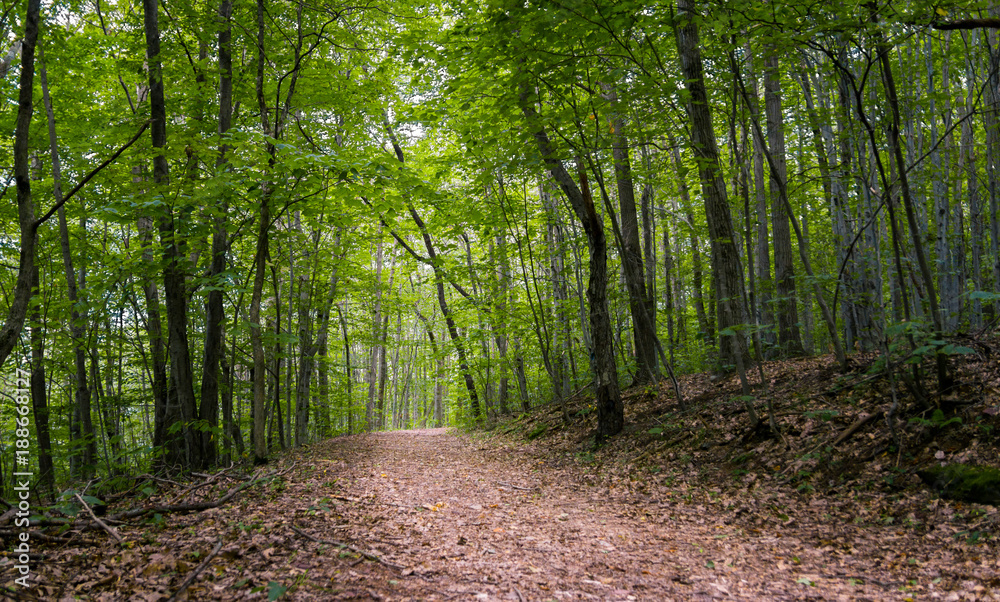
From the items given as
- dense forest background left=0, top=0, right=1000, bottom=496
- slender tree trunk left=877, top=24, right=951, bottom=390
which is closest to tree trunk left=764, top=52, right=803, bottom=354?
dense forest background left=0, top=0, right=1000, bottom=496

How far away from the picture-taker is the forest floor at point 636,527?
102 inches

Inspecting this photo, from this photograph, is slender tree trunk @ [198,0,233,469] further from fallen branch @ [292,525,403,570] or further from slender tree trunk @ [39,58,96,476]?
fallen branch @ [292,525,403,570]

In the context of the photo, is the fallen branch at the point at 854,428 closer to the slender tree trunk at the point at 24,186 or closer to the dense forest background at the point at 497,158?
the dense forest background at the point at 497,158

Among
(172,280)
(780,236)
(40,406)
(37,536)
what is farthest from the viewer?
(780,236)

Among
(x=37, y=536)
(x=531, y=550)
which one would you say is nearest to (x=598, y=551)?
(x=531, y=550)

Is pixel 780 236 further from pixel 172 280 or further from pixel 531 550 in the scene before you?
pixel 172 280

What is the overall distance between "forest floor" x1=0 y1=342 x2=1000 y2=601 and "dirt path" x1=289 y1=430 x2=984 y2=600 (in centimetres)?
2

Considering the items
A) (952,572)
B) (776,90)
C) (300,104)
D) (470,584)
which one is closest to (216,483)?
(470,584)

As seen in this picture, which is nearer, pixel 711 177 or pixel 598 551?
pixel 598 551

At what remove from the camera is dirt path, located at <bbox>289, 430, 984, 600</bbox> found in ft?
8.69

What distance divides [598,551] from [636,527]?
763 millimetres

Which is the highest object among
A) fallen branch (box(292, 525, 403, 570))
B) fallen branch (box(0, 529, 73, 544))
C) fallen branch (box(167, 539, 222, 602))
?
fallen branch (box(0, 529, 73, 544))

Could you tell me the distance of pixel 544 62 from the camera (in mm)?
5164

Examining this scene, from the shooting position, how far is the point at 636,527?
394 centimetres
